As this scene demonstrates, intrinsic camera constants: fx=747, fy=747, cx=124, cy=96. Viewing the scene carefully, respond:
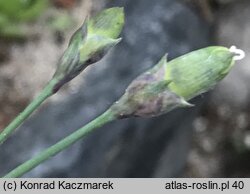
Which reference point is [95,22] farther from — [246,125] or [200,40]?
[246,125]

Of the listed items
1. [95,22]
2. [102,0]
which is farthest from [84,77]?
[95,22]

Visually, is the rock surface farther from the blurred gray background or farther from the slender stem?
the slender stem

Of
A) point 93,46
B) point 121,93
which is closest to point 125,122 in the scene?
point 121,93

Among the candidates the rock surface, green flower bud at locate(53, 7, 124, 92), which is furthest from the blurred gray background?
green flower bud at locate(53, 7, 124, 92)

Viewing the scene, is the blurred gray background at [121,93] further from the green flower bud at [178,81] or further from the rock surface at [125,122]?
the green flower bud at [178,81]

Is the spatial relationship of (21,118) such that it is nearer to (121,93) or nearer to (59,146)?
(59,146)
